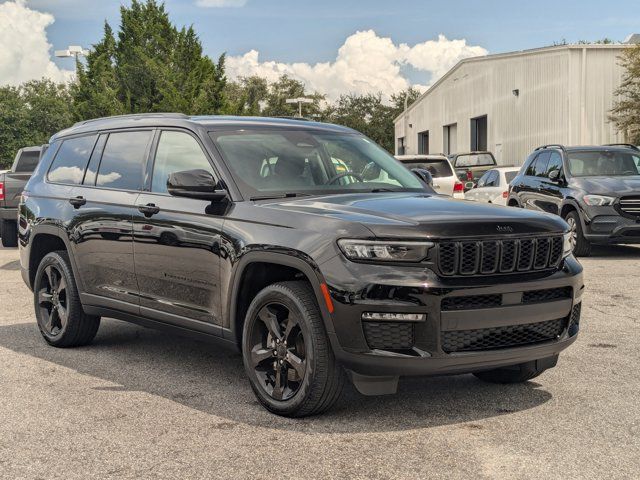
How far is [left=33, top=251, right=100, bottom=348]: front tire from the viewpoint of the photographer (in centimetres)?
716

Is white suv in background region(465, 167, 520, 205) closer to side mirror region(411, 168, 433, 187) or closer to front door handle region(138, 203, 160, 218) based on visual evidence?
side mirror region(411, 168, 433, 187)

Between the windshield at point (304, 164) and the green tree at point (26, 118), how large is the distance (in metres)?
93.9

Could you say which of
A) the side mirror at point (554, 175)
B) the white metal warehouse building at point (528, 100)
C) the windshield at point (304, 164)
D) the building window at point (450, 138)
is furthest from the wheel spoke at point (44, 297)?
the building window at point (450, 138)

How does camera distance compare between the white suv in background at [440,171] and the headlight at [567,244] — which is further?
→ the white suv in background at [440,171]

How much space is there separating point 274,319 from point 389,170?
180cm

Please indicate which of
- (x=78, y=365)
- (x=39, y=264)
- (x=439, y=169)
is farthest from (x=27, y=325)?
(x=439, y=169)

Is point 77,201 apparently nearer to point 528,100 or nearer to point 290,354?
point 290,354

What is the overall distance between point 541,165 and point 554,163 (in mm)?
606

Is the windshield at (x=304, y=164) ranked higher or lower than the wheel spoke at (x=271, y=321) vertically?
higher

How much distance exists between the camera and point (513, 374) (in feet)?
18.7

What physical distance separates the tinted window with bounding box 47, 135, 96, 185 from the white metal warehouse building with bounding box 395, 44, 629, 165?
30045 millimetres

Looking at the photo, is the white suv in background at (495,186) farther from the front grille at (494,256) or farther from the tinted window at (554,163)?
the front grille at (494,256)

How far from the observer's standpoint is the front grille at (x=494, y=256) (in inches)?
184

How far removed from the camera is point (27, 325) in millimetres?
8430
